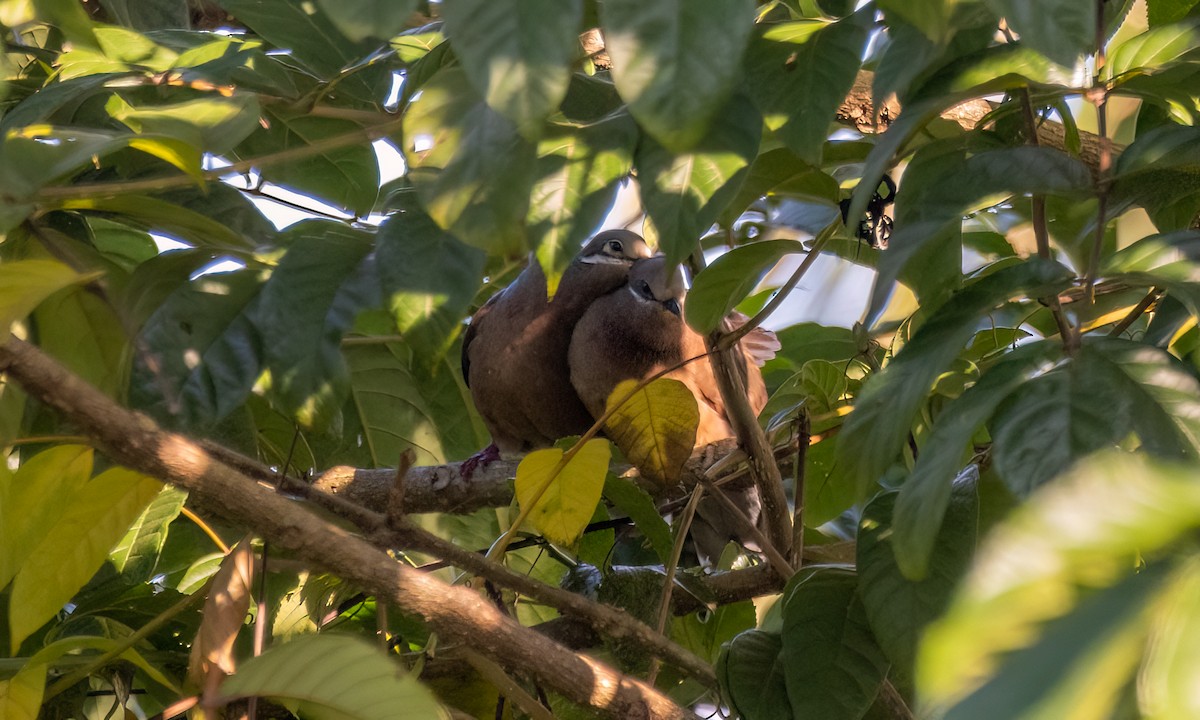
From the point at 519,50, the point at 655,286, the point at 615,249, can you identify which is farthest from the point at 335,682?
the point at 615,249

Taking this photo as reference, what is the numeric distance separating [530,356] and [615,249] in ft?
1.19

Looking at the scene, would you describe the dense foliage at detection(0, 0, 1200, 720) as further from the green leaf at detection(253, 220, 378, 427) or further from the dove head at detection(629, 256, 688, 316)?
the dove head at detection(629, 256, 688, 316)

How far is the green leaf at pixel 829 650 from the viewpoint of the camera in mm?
888

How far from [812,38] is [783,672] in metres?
0.54

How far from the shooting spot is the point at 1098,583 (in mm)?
301

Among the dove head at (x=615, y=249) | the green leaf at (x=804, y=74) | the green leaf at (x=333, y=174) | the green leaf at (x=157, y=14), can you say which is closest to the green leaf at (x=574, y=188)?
the green leaf at (x=804, y=74)

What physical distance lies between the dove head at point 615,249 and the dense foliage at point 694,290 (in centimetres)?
99

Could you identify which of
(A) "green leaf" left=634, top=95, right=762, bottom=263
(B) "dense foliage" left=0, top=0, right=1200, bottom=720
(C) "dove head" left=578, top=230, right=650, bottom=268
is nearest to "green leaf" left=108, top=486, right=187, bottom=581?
(B) "dense foliage" left=0, top=0, right=1200, bottom=720

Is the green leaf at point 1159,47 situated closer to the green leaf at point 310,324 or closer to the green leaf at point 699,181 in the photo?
the green leaf at point 699,181

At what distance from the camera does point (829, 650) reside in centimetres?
91

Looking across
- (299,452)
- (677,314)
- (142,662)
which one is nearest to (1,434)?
(142,662)

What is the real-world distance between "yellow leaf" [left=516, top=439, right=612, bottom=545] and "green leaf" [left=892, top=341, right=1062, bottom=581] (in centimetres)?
39

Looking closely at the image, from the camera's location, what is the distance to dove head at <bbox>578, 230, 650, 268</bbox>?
2.31 meters

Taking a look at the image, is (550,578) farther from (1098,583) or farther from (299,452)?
(1098,583)
